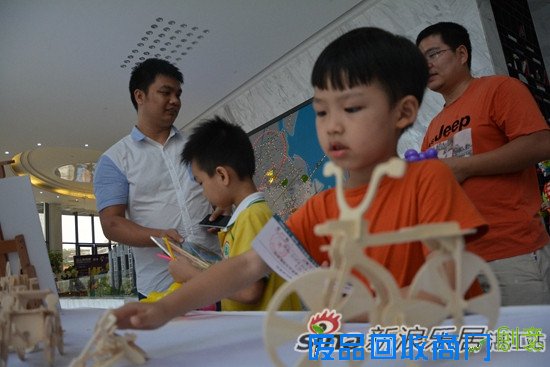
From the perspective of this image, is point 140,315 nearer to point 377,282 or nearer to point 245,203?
point 377,282

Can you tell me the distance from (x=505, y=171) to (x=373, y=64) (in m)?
0.62

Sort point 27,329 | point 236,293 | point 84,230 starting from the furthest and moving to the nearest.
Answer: point 84,230, point 236,293, point 27,329

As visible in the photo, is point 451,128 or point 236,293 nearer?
point 236,293

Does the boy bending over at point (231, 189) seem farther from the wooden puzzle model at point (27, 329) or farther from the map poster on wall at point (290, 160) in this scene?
the map poster on wall at point (290, 160)

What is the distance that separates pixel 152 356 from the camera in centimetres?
57

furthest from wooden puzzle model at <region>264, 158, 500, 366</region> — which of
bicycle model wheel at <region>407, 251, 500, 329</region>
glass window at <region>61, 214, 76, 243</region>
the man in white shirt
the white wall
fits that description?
glass window at <region>61, 214, 76, 243</region>

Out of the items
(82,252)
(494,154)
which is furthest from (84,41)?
(82,252)

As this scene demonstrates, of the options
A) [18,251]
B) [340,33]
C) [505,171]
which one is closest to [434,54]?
[505,171]

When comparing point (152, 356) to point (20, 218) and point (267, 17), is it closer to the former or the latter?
point (20, 218)

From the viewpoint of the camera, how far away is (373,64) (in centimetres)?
65

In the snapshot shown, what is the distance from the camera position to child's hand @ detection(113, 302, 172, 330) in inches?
21.4

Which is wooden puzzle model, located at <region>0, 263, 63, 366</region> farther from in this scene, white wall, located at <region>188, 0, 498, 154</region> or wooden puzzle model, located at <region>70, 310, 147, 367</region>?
white wall, located at <region>188, 0, 498, 154</region>

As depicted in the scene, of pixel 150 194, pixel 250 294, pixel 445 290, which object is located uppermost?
pixel 150 194

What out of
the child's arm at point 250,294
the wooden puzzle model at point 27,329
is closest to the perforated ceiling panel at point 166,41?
the child's arm at point 250,294
